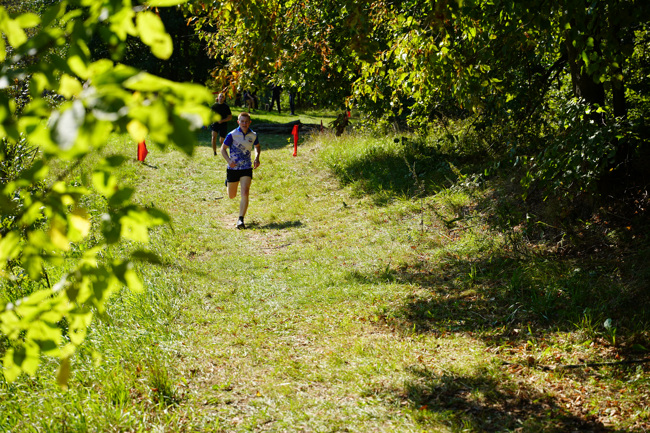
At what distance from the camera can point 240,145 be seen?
10.3 m

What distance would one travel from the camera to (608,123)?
6.02 metres

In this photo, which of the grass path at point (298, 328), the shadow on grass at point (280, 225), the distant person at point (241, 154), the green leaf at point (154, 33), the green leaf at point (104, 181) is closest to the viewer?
the green leaf at point (154, 33)

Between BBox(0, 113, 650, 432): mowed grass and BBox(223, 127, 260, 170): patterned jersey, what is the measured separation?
1529 mm

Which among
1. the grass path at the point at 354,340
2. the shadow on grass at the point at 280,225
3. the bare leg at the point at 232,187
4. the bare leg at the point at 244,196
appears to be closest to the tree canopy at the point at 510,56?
the grass path at the point at 354,340

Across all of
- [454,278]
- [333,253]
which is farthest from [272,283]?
[454,278]

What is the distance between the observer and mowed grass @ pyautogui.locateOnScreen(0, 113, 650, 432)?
13.2ft

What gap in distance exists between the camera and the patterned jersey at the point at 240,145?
10.2m

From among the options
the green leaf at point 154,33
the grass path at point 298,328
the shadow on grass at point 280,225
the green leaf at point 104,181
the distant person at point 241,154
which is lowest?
the shadow on grass at point 280,225

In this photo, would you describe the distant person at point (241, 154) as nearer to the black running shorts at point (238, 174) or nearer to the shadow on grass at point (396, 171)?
the black running shorts at point (238, 174)

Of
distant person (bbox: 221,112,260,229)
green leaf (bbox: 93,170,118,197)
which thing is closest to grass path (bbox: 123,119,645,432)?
distant person (bbox: 221,112,260,229)

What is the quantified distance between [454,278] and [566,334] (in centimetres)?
185

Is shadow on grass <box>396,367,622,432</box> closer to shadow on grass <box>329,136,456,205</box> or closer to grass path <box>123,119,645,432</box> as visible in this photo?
grass path <box>123,119,645,432</box>

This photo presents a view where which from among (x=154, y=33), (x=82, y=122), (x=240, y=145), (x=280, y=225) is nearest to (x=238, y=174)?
(x=240, y=145)

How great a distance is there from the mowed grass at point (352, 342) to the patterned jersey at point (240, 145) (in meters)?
1.53
